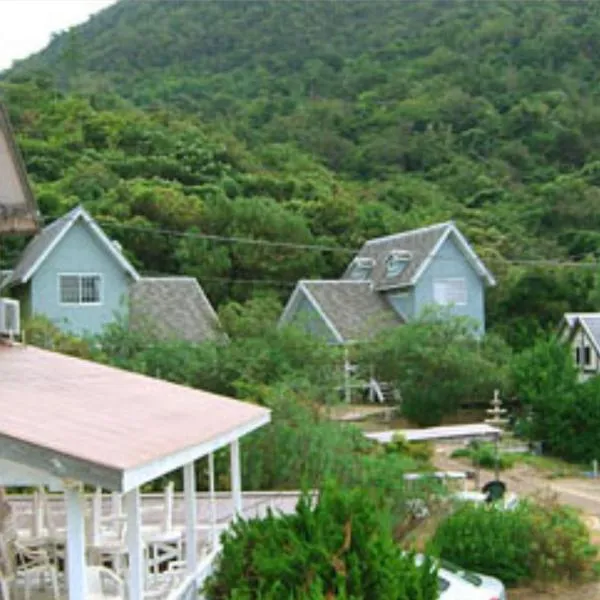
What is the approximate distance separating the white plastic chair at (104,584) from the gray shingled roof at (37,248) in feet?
90.7

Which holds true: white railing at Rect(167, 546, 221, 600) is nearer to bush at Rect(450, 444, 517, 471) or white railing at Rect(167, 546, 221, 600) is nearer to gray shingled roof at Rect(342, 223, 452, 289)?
bush at Rect(450, 444, 517, 471)

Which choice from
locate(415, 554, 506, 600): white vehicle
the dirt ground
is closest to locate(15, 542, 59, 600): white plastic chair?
locate(415, 554, 506, 600): white vehicle

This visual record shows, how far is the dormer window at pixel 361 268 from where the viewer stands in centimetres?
4694

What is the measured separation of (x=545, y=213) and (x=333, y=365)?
3746 cm

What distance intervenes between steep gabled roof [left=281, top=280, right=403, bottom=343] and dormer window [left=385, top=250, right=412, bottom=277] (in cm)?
108

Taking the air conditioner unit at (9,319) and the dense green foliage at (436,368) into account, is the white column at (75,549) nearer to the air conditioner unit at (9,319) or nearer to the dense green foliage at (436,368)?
the air conditioner unit at (9,319)

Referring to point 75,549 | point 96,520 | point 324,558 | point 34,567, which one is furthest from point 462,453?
point 75,549

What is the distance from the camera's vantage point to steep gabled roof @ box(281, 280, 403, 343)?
42.1m

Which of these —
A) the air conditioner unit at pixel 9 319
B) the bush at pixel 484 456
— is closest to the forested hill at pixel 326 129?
the bush at pixel 484 456

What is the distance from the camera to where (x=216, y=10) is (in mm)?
122875

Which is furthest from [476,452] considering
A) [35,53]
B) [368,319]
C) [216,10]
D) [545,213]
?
[35,53]

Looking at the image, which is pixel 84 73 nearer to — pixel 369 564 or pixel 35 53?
pixel 35 53

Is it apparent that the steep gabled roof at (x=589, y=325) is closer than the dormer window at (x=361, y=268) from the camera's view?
Yes

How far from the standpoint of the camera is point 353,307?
4384 centimetres
